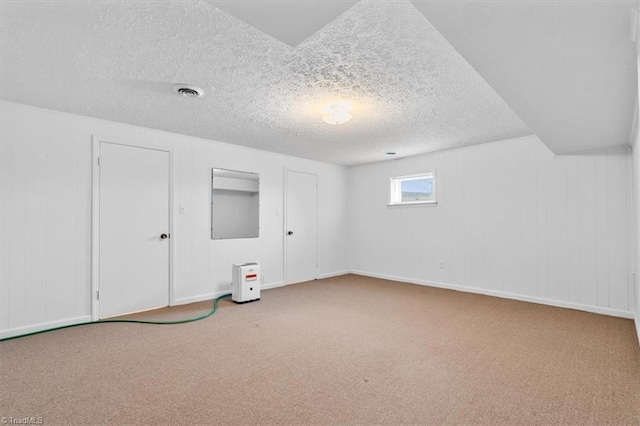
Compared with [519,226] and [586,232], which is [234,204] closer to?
[519,226]

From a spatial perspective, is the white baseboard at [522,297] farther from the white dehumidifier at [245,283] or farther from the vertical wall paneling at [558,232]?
the white dehumidifier at [245,283]

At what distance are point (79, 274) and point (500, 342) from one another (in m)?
4.49

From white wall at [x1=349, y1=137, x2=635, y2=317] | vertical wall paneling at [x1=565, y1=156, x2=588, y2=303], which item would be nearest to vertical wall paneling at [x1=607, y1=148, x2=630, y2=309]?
white wall at [x1=349, y1=137, x2=635, y2=317]

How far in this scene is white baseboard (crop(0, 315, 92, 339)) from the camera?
10.2ft

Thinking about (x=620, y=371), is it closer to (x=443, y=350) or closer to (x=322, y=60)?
(x=443, y=350)

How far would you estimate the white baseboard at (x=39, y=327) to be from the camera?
312 cm

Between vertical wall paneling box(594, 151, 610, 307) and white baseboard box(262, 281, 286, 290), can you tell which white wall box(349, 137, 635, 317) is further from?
white baseboard box(262, 281, 286, 290)

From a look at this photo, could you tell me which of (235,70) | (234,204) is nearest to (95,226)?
(234,204)

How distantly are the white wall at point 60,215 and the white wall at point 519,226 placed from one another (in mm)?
3436

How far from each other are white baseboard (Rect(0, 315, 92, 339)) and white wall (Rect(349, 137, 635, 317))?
478 cm

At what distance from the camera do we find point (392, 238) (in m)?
6.11

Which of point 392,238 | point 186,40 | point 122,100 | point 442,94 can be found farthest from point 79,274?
point 392,238

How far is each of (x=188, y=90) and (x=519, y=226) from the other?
4.59 metres

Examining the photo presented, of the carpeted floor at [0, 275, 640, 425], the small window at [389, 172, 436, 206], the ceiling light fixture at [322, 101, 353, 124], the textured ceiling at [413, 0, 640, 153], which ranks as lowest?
the carpeted floor at [0, 275, 640, 425]
